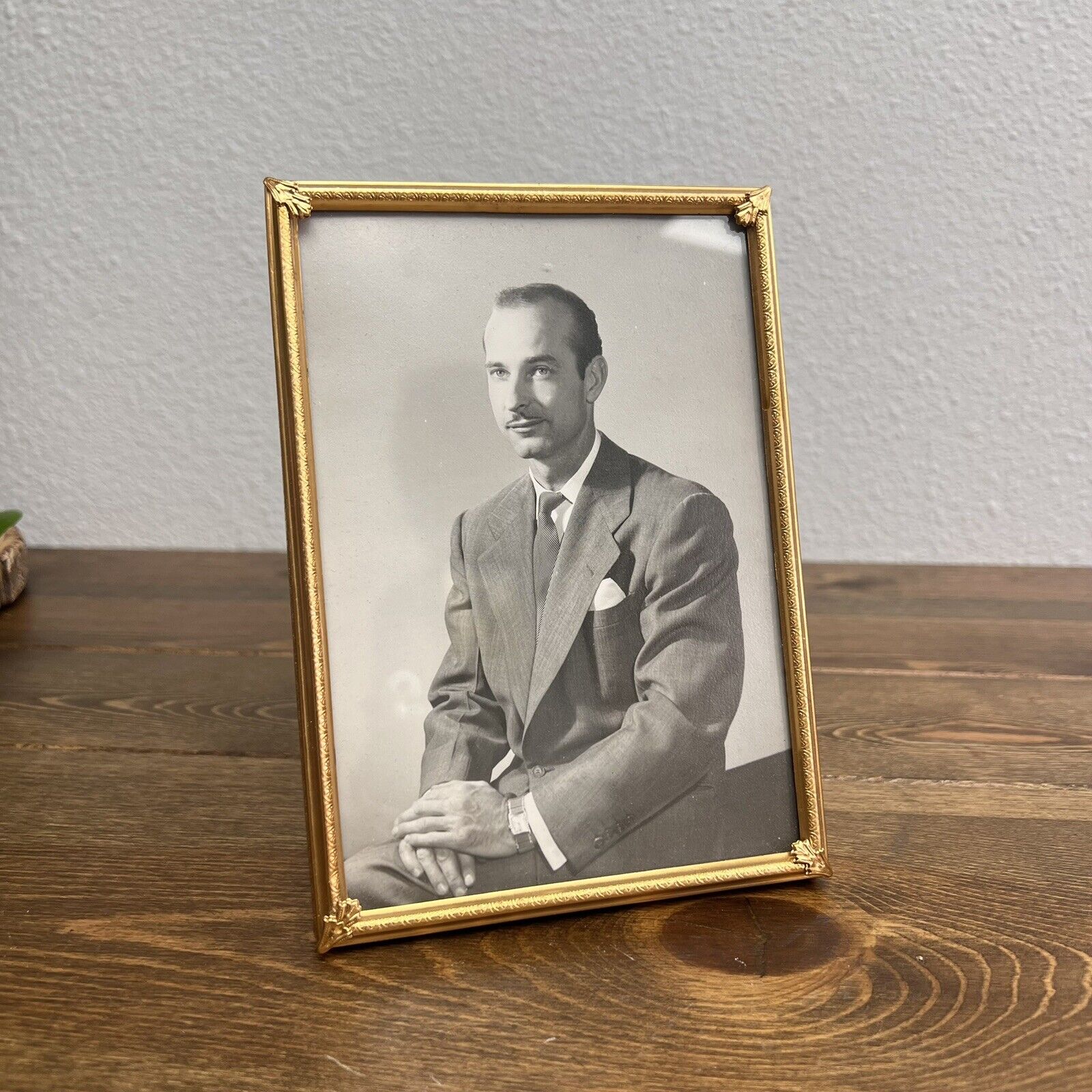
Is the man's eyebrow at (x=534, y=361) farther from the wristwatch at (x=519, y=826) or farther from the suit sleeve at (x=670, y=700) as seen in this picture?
the wristwatch at (x=519, y=826)

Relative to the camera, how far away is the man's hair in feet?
1.52

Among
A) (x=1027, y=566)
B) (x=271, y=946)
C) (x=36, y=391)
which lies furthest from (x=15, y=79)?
(x=1027, y=566)

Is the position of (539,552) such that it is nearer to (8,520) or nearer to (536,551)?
(536,551)

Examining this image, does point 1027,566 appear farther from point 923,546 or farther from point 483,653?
point 483,653

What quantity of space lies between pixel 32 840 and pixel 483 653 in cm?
26

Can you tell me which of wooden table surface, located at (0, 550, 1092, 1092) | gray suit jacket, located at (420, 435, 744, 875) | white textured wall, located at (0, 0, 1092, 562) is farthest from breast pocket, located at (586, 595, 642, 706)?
white textured wall, located at (0, 0, 1092, 562)

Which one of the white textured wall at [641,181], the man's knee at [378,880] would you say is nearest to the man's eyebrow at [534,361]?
the man's knee at [378,880]

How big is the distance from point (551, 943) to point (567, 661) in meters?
0.12

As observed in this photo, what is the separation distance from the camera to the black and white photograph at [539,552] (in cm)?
44

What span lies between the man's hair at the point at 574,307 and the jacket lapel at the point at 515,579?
2.6 inches

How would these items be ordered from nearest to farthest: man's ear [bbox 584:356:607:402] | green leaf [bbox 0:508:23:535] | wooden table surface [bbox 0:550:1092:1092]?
wooden table surface [bbox 0:550:1092:1092] < man's ear [bbox 584:356:607:402] < green leaf [bbox 0:508:23:535]

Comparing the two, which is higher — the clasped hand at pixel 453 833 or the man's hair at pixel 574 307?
the man's hair at pixel 574 307

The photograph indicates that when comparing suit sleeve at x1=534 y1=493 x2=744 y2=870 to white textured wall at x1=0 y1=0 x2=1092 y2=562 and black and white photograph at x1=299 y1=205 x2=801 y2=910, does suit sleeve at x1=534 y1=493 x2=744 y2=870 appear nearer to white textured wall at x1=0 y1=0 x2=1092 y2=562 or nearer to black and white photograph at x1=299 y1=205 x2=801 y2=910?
black and white photograph at x1=299 y1=205 x2=801 y2=910

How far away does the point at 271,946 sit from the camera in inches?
16.8
